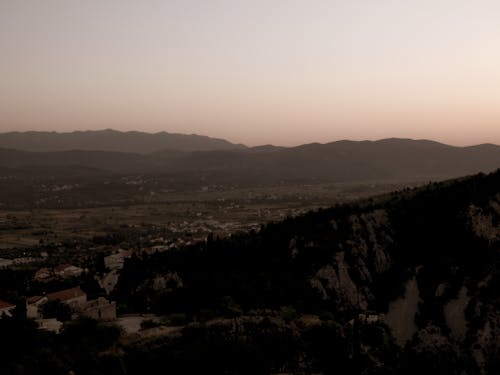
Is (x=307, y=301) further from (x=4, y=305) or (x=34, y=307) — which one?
(x=4, y=305)

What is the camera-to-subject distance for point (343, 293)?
58.6 metres

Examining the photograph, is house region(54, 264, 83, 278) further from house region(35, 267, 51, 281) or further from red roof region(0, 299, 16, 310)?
red roof region(0, 299, 16, 310)

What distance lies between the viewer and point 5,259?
11331 cm

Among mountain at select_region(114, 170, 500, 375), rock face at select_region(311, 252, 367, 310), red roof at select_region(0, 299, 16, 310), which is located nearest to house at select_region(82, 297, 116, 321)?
mountain at select_region(114, 170, 500, 375)

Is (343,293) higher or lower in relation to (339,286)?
lower

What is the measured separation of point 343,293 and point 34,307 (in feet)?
96.9

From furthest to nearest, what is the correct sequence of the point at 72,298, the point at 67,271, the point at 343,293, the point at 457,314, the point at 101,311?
the point at 67,271 → the point at 343,293 → the point at 72,298 → the point at 457,314 → the point at 101,311

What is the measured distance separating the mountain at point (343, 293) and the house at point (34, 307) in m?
7.92

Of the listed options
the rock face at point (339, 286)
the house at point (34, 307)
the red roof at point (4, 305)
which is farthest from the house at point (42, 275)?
the rock face at point (339, 286)

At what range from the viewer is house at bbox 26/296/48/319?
48116 millimetres

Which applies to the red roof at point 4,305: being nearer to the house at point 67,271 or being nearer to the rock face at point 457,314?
the house at point 67,271

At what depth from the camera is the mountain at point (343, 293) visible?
Result: 3872 centimetres

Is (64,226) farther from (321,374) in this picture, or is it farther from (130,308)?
(321,374)

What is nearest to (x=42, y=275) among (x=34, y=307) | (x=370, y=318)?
(x=34, y=307)
